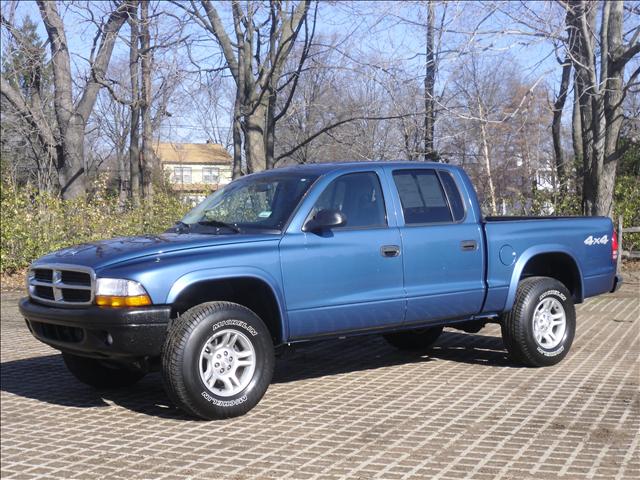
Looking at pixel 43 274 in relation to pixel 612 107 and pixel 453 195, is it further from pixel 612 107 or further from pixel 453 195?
pixel 612 107

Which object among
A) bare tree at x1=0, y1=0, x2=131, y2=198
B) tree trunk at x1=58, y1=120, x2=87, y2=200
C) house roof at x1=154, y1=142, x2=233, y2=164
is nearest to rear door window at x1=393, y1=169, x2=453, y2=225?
bare tree at x1=0, y1=0, x2=131, y2=198

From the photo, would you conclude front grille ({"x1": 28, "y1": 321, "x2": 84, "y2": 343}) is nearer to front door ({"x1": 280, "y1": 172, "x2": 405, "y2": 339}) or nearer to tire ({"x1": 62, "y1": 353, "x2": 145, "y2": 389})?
tire ({"x1": 62, "y1": 353, "x2": 145, "y2": 389})

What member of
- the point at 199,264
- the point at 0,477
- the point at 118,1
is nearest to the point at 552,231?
the point at 199,264

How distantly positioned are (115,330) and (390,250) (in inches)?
90.5

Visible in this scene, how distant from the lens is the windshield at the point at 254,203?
255 inches

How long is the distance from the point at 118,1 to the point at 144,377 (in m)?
11.4

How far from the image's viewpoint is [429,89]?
15695 millimetres

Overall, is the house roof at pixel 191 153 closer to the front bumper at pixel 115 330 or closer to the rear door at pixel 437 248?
the rear door at pixel 437 248

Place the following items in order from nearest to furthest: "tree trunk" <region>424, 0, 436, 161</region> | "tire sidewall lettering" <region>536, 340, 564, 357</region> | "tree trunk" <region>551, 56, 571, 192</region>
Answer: "tire sidewall lettering" <region>536, 340, 564, 357</region> → "tree trunk" <region>424, 0, 436, 161</region> → "tree trunk" <region>551, 56, 571, 192</region>

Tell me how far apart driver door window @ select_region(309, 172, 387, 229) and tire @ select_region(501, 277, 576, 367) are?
5.40 feet

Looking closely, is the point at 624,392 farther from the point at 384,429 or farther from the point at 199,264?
the point at 199,264

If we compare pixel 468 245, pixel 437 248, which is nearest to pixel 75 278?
pixel 437 248

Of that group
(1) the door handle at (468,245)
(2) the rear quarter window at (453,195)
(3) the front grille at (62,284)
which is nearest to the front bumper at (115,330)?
(3) the front grille at (62,284)

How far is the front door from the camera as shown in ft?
20.4
